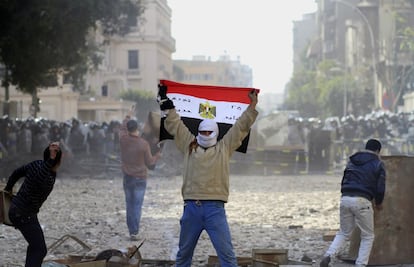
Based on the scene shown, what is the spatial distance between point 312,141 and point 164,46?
256 feet

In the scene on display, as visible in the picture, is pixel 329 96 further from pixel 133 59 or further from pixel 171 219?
pixel 171 219

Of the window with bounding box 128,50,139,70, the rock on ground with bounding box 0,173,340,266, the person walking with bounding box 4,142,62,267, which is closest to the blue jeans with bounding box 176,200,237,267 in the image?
the person walking with bounding box 4,142,62,267

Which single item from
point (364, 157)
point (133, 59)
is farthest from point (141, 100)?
point (364, 157)

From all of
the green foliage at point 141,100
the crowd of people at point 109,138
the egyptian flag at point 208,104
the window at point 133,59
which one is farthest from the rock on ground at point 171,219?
the window at point 133,59

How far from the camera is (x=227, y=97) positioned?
8.17m

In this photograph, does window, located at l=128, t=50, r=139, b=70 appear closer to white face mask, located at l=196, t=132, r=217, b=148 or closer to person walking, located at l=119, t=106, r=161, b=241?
person walking, located at l=119, t=106, r=161, b=241

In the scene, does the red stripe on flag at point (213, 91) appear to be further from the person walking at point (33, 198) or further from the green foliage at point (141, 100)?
the green foliage at point (141, 100)

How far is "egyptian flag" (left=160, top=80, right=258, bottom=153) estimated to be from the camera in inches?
320

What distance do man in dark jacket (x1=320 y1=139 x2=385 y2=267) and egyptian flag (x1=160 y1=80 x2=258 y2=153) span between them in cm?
171

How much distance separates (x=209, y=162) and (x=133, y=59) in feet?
321

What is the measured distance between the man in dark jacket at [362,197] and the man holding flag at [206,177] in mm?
1900

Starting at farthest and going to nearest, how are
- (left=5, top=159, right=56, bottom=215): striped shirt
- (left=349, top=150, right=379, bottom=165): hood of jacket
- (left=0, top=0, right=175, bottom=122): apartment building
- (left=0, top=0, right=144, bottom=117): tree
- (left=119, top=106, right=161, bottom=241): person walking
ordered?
(left=0, top=0, right=175, bottom=122): apartment building, (left=0, top=0, right=144, bottom=117): tree, (left=119, top=106, right=161, bottom=241): person walking, (left=349, top=150, right=379, bottom=165): hood of jacket, (left=5, top=159, right=56, bottom=215): striped shirt

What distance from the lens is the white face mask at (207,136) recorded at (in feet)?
24.9

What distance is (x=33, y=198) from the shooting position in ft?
26.8
